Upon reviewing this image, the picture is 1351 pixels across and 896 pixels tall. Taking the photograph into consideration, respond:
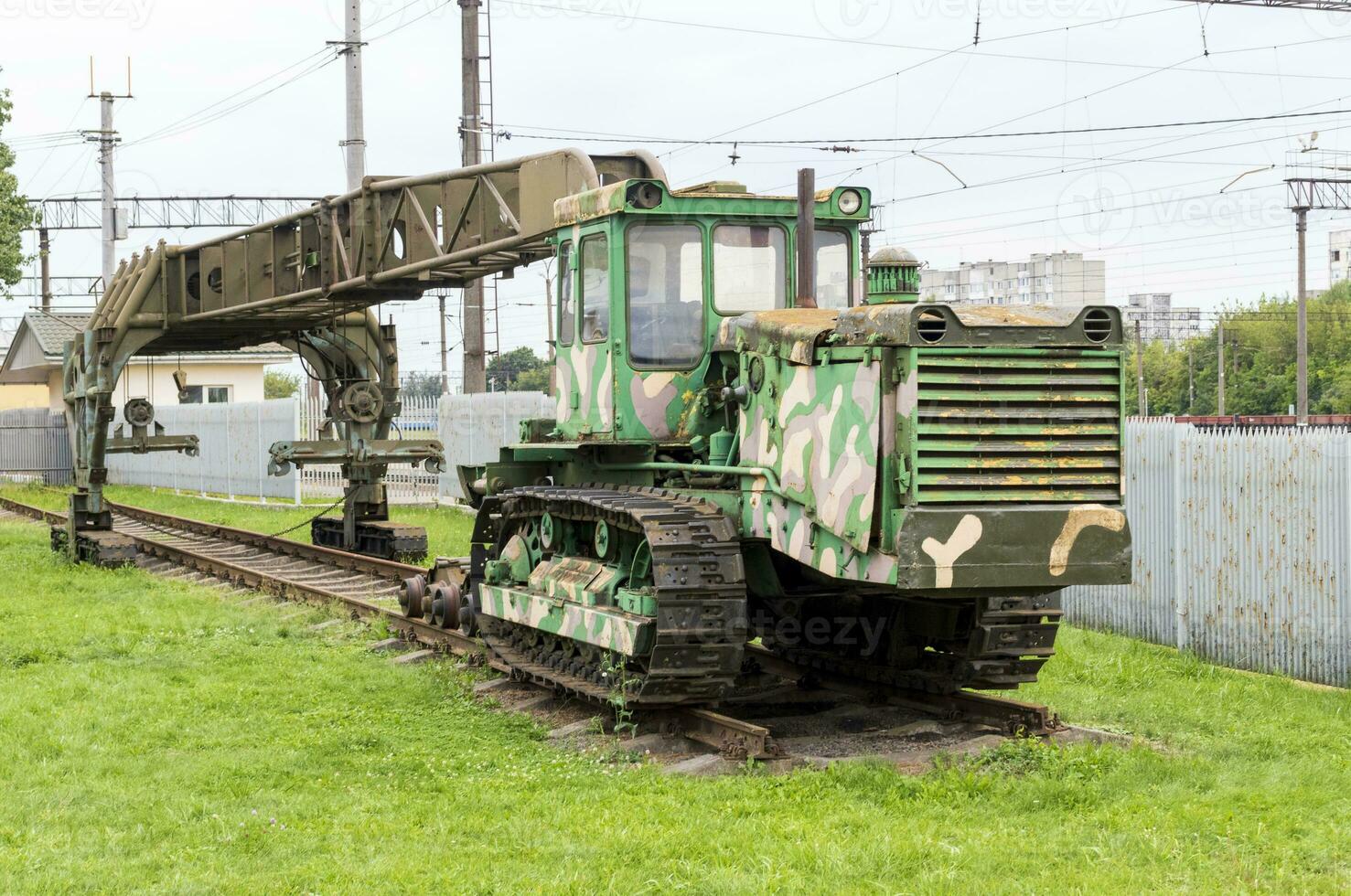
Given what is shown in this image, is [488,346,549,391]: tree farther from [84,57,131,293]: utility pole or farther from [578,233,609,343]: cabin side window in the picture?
[578,233,609,343]: cabin side window

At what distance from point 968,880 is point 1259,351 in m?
77.9

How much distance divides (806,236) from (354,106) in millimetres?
14992

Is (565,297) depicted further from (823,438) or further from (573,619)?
(823,438)

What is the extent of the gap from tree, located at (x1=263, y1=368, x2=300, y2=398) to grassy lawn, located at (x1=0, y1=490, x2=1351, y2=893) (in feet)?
266

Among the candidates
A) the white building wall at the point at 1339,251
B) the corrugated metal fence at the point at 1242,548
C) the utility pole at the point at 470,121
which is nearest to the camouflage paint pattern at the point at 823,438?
→ the corrugated metal fence at the point at 1242,548

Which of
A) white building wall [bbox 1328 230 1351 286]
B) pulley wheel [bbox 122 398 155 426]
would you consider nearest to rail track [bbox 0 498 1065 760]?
pulley wheel [bbox 122 398 155 426]

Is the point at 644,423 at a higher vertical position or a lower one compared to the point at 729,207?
lower

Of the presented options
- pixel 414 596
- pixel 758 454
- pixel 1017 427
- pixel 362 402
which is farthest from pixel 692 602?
pixel 362 402

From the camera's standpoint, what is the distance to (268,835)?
7340mm

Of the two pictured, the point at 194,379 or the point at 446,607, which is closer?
the point at 446,607

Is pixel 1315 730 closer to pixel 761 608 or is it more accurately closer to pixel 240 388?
pixel 761 608

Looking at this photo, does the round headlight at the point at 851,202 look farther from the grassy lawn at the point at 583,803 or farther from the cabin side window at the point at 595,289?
the grassy lawn at the point at 583,803

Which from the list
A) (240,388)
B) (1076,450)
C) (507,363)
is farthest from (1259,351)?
(1076,450)

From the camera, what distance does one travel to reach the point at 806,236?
9734mm
